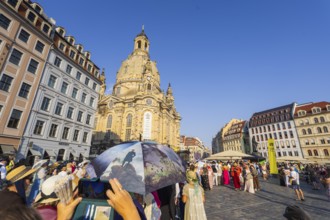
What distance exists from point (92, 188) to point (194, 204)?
403 centimetres

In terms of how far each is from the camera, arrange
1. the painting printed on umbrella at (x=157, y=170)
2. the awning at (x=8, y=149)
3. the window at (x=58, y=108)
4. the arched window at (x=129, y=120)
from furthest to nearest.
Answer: the arched window at (x=129, y=120) → the window at (x=58, y=108) → the awning at (x=8, y=149) → the painting printed on umbrella at (x=157, y=170)

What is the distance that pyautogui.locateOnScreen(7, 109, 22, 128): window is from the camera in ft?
56.4

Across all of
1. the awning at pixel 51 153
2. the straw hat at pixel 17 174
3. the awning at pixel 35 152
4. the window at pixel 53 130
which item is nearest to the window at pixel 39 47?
the window at pixel 53 130

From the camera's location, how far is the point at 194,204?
5258mm

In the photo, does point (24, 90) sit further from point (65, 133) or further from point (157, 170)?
point (157, 170)

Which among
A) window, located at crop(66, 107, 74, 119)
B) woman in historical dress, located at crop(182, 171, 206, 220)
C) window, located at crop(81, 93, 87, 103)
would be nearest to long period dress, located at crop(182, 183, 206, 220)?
woman in historical dress, located at crop(182, 171, 206, 220)

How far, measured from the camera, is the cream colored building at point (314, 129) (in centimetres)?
4397

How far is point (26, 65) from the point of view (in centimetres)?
1870

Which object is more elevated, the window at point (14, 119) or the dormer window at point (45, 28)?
the dormer window at point (45, 28)

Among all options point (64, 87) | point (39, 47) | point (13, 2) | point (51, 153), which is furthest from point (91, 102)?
point (13, 2)

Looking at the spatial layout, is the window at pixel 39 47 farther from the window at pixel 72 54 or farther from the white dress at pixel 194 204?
the white dress at pixel 194 204

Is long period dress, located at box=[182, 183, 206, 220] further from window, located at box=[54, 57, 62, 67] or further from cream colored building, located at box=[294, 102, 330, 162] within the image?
cream colored building, located at box=[294, 102, 330, 162]

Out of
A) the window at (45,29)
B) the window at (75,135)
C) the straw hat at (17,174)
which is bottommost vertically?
the straw hat at (17,174)

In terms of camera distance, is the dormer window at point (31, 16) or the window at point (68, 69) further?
the window at point (68, 69)
